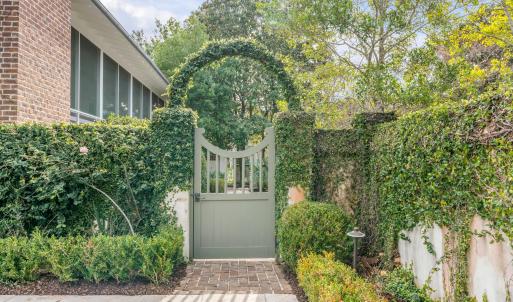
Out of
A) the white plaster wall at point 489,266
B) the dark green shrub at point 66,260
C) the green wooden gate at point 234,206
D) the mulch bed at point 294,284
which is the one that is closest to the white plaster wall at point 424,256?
the white plaster wall at point 489,266

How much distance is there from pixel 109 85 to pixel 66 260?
615 cm

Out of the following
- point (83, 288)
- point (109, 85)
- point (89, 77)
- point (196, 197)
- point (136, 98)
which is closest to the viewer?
point (83, 288)

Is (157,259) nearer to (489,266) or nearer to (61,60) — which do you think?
(489,266)

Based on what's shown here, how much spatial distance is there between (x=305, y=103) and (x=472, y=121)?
607cm

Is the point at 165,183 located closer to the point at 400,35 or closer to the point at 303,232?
the point at 303,232

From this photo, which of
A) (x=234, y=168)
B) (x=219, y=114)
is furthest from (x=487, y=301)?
(x=219, y=114)

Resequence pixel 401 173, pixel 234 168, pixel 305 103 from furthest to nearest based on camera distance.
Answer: pixel 305 103, pixel 234 168, pixel 401 173

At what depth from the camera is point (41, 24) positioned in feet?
18.8

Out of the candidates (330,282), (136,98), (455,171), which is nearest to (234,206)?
(330,282)

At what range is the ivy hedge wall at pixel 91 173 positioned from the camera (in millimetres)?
4762

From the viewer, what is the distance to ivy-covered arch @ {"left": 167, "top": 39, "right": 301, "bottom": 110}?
5672 millimetres

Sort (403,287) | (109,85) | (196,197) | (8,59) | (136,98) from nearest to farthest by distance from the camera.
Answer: (403,287), (8,59), (196,197), (109,85), (136,98)

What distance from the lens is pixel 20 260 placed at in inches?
165

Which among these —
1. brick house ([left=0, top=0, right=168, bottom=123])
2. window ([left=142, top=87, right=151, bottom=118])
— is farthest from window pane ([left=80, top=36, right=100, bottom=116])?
window ([left=142, top=87, right=151, bottom=118])
